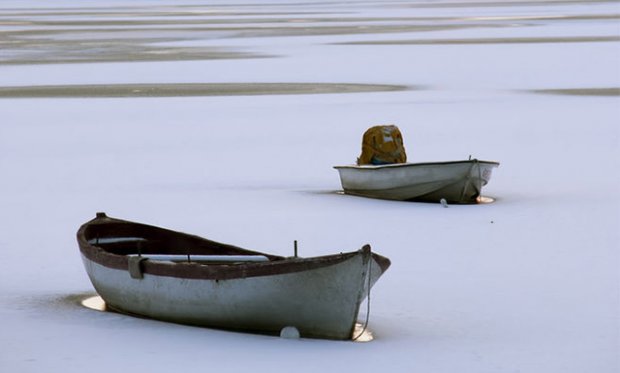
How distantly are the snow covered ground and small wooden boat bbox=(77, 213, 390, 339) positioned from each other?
11cm

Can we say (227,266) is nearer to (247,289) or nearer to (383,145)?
(247,289)

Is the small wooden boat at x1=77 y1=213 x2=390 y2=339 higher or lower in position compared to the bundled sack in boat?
lower

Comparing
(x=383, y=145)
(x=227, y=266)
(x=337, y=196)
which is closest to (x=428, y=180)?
(x=383, y=145)

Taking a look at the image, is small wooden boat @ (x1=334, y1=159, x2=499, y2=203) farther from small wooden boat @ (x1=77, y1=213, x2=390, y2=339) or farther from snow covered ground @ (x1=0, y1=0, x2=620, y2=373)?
small wooden boat @ (x1=77, y1=213, x2=390, y2=339)

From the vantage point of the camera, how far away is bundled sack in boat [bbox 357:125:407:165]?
44.4 ft

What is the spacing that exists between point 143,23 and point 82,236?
49.0 metres

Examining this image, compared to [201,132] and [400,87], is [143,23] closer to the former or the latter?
[400,87]

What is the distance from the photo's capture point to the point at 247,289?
8.27 m

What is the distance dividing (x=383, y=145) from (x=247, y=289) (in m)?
5.48

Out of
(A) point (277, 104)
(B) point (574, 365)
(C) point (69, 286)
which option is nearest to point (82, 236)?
(C) point (69, 286)

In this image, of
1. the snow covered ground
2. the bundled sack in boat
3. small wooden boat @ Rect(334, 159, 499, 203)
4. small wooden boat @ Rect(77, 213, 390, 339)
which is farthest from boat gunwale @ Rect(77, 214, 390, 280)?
the bundled sack in boat

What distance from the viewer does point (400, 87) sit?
26.5 m

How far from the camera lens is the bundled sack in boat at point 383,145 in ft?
44.4

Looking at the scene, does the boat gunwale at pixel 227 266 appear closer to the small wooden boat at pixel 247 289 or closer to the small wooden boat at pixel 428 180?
the small wooden boat at pixel 247 289
